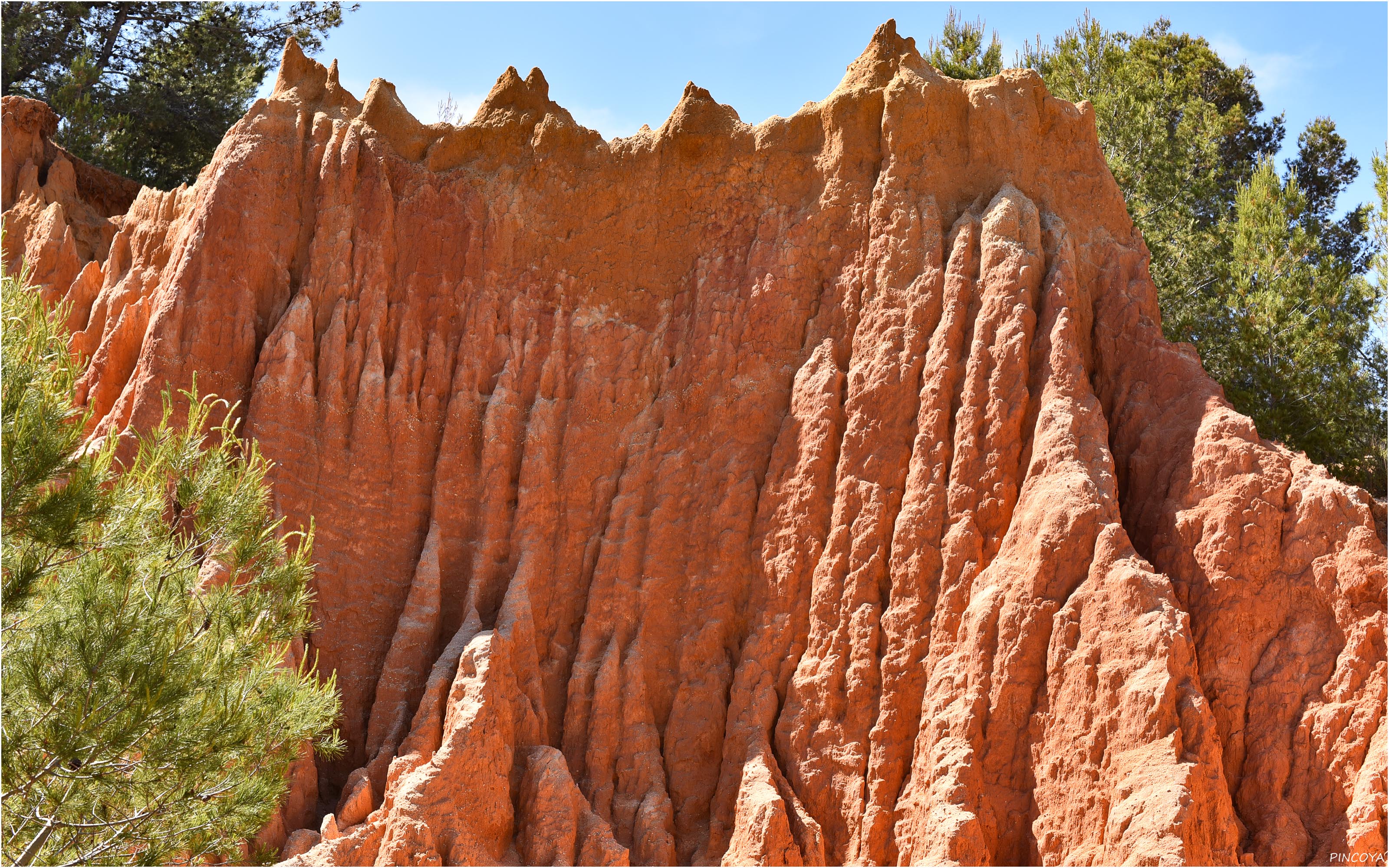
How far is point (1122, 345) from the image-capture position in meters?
17.0

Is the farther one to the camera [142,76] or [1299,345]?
[142,76]

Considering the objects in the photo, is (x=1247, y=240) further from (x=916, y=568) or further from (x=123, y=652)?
(x=123, y=652)

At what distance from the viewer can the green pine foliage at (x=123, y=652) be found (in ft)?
30.0

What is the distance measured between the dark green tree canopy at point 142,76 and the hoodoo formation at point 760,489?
10832 mm

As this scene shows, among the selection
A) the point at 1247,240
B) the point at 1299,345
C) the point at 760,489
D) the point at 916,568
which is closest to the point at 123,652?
the point at 916,568

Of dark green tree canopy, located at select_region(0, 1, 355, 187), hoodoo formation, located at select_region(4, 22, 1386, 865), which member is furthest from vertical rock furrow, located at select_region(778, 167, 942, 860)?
dark green tree canopy, located at select_region(0, 1, 355, 187)

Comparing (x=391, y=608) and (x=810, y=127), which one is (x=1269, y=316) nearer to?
(x=810, y=127)

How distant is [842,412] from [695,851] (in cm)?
575

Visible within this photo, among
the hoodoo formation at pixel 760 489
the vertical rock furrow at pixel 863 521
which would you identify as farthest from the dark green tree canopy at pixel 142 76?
the vertical rock furrow at pixel 863 521

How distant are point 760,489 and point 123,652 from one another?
30.3 feet

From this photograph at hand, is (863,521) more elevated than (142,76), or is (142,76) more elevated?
(142,76)

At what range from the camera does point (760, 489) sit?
17.1 m

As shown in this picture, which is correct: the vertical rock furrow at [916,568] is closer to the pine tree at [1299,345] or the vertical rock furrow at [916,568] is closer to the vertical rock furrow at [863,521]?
the vertical rock furrow at [863,521]

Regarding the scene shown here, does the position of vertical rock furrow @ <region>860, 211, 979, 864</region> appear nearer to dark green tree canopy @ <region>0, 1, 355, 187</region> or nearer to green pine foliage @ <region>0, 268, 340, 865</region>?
green pine foliage @ <region>0, 268, 340, 865</region>
